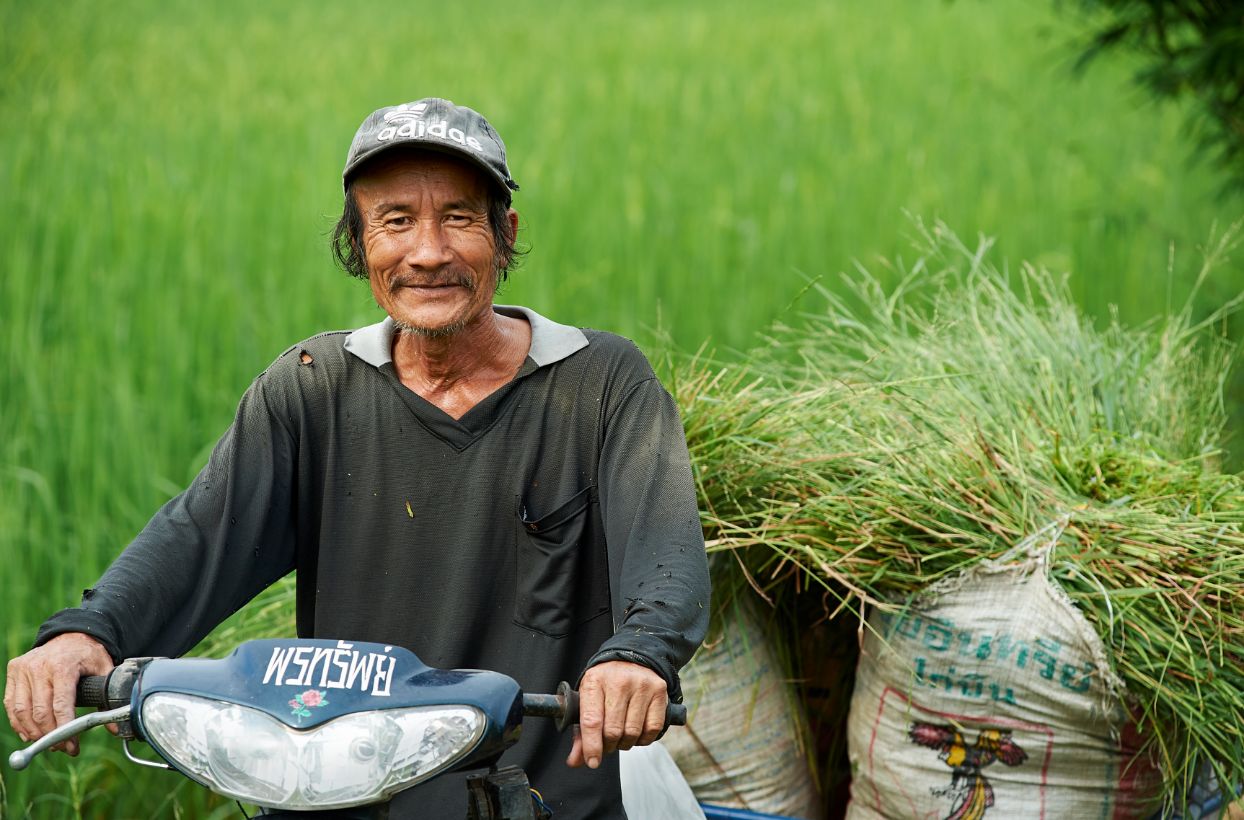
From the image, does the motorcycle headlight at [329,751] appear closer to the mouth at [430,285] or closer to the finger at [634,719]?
the finger at [634,719]

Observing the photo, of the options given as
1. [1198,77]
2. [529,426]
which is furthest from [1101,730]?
[1198,77]

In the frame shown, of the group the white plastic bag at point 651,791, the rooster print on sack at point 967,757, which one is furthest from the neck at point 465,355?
the rooster print on sack at point 967,757

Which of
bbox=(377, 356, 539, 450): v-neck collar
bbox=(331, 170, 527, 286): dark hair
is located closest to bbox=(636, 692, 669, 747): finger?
bbox=(377, 356, 539, 450): v-neck collar

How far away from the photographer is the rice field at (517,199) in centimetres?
389

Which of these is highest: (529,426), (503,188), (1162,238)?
(503,188)

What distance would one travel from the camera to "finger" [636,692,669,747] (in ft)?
4.64

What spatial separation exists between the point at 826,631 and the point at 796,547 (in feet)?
1.21

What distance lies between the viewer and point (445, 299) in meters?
1.84

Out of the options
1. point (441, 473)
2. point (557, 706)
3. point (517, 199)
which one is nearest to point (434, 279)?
point (441, 473)

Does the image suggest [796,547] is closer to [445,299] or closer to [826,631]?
[826,631]

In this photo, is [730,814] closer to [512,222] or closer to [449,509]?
[449,509]

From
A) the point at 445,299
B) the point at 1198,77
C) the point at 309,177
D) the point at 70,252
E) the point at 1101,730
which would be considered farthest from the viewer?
the point at 309,177

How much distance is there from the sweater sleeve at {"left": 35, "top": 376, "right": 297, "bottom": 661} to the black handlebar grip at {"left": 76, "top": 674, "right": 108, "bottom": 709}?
3.5 inches

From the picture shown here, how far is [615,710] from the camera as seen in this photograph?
1390 millimetres
